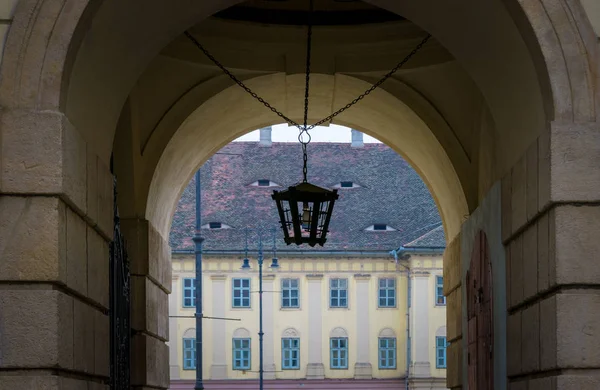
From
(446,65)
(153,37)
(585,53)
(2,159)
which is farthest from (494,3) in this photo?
(446,65)

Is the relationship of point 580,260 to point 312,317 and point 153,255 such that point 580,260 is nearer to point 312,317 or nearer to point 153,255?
point 153,255

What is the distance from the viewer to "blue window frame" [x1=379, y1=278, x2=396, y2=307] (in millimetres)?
47812

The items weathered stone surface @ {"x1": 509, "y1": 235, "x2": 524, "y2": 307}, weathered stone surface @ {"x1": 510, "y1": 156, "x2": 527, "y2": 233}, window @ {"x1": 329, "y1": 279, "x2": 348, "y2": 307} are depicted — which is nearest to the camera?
weathered stone surface @ {"x1": 510, "y1": 156, "x2": 527, "y2": 233}

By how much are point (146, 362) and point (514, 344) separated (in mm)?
4366

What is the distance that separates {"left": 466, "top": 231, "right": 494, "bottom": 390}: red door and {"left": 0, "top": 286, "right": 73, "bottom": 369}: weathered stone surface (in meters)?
4.31

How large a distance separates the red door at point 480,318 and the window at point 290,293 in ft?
119

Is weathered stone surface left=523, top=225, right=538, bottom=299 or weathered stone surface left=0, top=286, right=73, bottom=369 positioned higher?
weathered stone surface left=523, top=225, right=538, bottom=299

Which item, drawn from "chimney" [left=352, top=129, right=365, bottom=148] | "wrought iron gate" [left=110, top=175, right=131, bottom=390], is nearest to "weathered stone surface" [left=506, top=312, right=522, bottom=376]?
"wrought iron gate" [left=110, top=175, right=131, bottom=390]

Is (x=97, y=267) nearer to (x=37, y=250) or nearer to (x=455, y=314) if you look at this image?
(x=37, y=250)

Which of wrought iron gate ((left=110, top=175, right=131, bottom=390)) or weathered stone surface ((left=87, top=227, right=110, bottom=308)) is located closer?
weathered stone surface ((left=87, top=227, right=110, bottom=308))

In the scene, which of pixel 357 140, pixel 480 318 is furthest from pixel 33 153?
pixel 357 140

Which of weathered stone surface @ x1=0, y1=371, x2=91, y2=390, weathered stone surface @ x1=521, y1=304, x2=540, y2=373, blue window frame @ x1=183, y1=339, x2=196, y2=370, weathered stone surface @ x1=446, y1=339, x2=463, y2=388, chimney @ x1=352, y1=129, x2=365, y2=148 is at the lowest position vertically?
blue window frame @ x1=183, y1=339, x2=196, y2=370

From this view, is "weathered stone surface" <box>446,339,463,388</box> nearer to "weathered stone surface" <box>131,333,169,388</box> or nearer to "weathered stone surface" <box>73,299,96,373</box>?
"weathered stone surface" <box>131,333,169,388</box>

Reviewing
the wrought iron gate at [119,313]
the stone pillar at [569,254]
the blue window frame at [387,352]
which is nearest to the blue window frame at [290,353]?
the blue window frame at [387,352]
